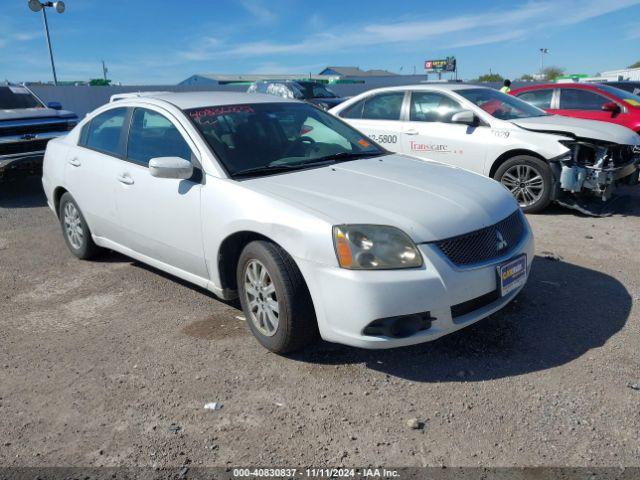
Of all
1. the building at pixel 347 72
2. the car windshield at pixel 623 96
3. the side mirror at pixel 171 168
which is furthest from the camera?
the building at pixel 347 72

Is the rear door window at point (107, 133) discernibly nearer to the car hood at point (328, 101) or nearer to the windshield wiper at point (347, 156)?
the windshield wiper at point (347, 156)

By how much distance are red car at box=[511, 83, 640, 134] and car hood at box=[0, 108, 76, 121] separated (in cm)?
830

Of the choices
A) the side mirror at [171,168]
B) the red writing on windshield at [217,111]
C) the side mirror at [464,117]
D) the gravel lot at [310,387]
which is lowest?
the gravel lot at [310,387]

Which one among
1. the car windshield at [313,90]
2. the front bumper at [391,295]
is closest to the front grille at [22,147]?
the front bumper at [391,295]

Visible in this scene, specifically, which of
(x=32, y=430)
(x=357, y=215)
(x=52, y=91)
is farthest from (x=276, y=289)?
(x=52, y=91)

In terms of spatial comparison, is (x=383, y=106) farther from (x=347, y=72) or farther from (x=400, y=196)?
(x=347, y=72)

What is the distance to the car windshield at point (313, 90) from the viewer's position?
792 inches

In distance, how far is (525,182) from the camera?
22.0 feet

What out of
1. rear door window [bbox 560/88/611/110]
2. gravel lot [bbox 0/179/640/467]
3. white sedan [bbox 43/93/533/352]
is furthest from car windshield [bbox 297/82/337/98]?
gravel lot [bbox 0/179/640/467]

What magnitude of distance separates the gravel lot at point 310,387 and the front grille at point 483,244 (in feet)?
2.06

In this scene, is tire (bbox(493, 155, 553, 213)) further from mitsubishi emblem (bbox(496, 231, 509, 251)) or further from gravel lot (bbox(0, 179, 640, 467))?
mitsubishi emblem (bbox(496, 231, 509, 251))

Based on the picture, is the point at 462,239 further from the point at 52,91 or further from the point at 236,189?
the point at 52,91

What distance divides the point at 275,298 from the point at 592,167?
469cm

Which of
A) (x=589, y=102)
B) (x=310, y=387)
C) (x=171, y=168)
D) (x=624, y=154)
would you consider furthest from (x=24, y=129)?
(x=589, y=102)
